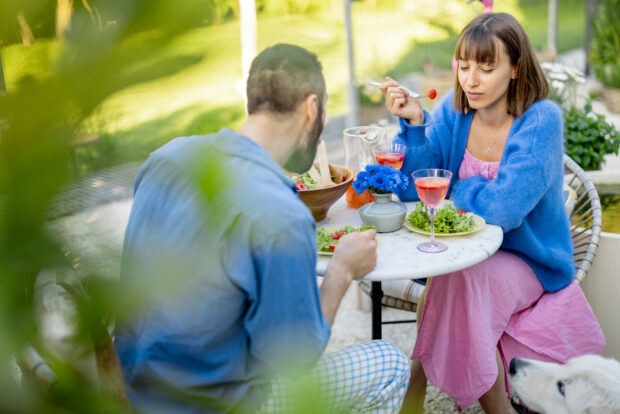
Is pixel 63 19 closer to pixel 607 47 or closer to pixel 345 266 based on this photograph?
pixel 345 266

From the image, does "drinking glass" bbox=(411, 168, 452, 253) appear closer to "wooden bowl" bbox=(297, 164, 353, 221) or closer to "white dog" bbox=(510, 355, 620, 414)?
"wooden bowl" bbox=(297, 164, 353, 221)

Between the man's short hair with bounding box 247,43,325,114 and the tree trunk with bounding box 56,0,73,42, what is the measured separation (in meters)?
1.05

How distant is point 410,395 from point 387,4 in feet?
23.8

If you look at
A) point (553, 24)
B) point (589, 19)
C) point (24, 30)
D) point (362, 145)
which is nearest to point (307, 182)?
point (362, 145)

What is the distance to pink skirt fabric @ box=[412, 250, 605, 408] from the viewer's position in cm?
196

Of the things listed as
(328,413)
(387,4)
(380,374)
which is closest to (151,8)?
(328,413)

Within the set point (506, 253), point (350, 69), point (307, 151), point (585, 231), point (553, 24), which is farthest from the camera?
point (553, 24)

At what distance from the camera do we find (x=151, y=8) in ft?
0.78

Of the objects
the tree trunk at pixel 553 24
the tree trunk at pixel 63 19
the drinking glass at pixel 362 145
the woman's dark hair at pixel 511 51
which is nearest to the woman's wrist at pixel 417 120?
the drinking glass at pixel 362 145

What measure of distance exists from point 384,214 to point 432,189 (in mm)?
208

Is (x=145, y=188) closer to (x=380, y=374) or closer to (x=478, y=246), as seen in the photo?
(x=380, y=374)

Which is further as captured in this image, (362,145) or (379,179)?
(362,145)

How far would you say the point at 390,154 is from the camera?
6.73 ft

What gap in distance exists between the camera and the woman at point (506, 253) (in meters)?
1.92
